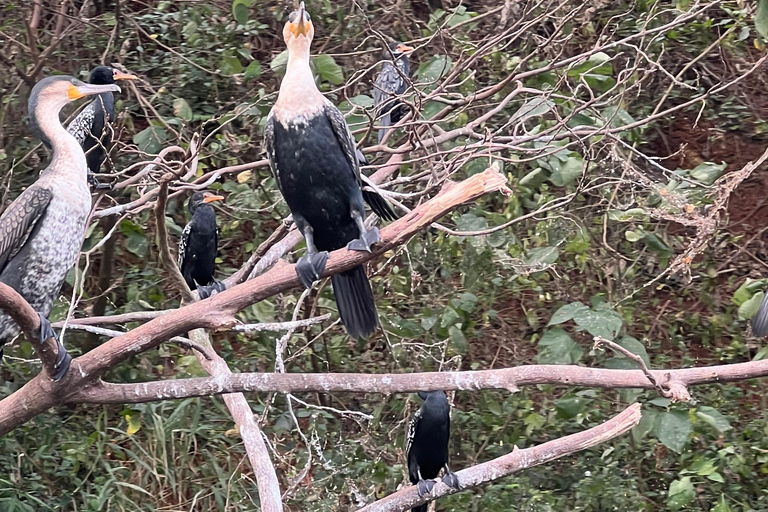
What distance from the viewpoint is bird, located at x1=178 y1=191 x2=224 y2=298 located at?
13.3 feet

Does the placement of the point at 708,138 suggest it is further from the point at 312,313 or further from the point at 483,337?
the point at 312,313

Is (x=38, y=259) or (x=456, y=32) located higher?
(x=38, y=259)

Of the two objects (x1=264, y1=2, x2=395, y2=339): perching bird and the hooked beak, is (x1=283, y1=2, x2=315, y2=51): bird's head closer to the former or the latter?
(x1=264, y1=2, x2=395, y2=339): perching bird

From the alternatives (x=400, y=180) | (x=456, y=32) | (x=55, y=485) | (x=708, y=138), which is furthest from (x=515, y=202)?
(x=55, y=485)

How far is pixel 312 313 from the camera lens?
4.09 m

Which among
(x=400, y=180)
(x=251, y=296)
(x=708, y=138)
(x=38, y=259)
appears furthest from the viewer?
(x=708, y=138)

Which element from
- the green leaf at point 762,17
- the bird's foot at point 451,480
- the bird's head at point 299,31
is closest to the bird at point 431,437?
the bird's foot at point 451,480

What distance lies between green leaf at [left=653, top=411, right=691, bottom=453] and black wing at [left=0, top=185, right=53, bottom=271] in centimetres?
235

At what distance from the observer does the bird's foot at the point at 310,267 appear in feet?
8.05

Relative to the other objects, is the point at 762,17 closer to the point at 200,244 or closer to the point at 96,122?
the point at 200,244

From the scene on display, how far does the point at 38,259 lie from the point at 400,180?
4.33 ft

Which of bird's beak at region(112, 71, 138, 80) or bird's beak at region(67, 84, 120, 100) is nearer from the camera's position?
bird's beak at region(67, 84, 120, 100)

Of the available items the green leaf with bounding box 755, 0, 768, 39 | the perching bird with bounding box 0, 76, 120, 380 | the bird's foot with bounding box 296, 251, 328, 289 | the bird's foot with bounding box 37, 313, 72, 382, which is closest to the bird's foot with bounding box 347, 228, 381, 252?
the bird's foot with bounding box 296, 251, 328, 289

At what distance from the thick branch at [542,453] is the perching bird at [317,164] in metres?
0.57
